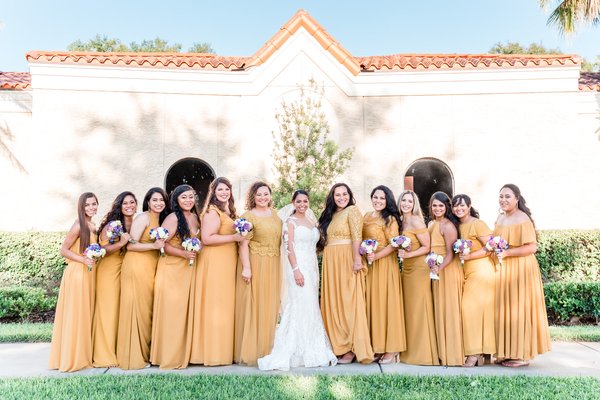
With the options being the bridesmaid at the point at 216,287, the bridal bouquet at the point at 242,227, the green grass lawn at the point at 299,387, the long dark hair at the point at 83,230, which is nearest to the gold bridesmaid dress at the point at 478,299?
the green grass lawn at the point at 299,387

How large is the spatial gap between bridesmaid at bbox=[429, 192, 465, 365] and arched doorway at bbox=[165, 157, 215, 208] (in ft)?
25.0

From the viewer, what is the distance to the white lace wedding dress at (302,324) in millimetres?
6059

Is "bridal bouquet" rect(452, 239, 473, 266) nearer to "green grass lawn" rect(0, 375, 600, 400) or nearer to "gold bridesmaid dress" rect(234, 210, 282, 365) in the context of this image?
"green grass lawn" rect(0, 375, 600, 400)

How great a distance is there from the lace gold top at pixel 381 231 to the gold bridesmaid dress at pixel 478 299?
901 mm

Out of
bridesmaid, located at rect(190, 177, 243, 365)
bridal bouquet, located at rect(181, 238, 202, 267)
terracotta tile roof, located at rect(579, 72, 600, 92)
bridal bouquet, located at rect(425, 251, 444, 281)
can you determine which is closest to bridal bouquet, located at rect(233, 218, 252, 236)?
bridesmaid, located at rect(190, 177, 243, 365)

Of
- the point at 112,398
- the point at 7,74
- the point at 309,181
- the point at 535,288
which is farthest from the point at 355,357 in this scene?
the point at 7,74

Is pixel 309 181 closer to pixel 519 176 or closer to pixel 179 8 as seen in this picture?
pixel 519 176

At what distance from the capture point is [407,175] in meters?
14.0

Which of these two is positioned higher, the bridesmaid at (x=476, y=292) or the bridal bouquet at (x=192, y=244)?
the bridal bouquet at (x=192, y=244)

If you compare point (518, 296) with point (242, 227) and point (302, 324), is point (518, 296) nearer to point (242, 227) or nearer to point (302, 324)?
point (302, 324)

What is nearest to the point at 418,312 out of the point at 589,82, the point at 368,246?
the point at 368,246

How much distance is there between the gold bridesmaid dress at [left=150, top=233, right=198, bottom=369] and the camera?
237 inches

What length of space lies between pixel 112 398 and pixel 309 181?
579 centimetres

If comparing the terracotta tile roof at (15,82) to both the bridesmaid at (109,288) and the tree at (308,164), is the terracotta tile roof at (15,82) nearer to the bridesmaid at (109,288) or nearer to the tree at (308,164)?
the tree at (308,164)
